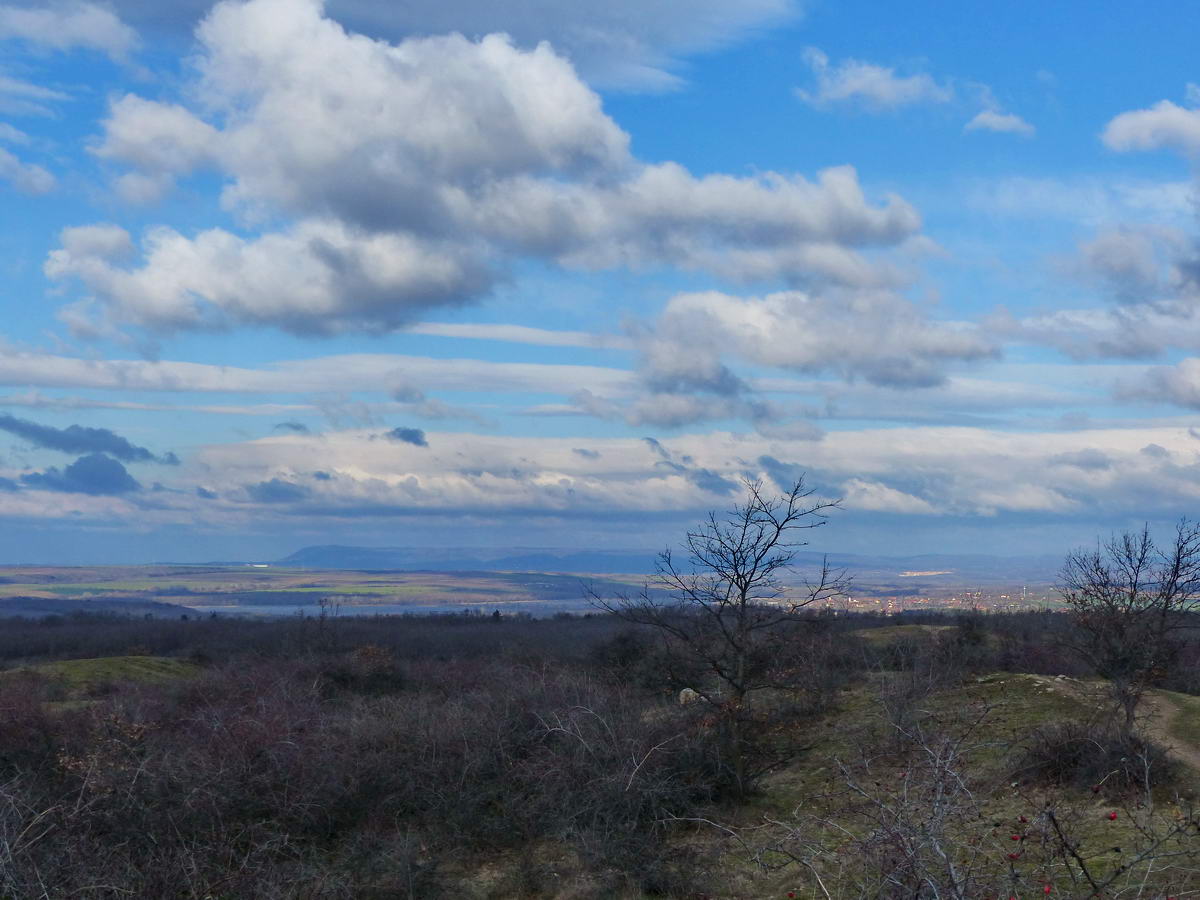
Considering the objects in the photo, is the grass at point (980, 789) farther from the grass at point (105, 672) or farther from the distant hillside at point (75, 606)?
the distant hillside at point (75, 606)

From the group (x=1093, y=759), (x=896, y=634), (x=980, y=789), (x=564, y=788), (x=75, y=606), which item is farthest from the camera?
(x=75, y=606)

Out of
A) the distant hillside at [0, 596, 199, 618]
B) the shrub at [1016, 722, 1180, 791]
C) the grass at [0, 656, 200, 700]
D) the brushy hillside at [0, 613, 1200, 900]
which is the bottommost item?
the distant hillside at [0, 596, 199, 618]

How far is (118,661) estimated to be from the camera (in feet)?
145

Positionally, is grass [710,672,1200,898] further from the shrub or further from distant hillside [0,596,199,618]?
distant hillside [0,596,199,618]

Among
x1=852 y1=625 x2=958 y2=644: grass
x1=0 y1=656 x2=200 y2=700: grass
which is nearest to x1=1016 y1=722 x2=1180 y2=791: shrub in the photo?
x1=852 y1=625 x2=958 y2=644: grass

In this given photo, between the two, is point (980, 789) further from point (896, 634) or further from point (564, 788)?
point (896, 634)

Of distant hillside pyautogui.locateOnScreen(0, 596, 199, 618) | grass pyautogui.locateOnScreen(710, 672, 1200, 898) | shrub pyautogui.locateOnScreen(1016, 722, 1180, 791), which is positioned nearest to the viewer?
grass pyautogui.locateOnScreen(710, 672, 1200, 898)

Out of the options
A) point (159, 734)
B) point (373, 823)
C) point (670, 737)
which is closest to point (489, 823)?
point (373, 823)

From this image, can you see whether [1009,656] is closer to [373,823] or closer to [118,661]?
[373,823]

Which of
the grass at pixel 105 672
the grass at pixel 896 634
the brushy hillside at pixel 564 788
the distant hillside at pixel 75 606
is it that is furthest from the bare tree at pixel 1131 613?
the distant hillside at pixel 75 606

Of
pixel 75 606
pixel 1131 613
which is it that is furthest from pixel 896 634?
pixel 75 606

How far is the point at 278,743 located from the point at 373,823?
2.11m

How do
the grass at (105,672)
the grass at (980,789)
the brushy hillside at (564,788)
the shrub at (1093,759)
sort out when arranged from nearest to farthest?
the grass at (980,789) → the brushy hillside at (564,788) → the shrub at (1093,759) → the grass at (105,672)

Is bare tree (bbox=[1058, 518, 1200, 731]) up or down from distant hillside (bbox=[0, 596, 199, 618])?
up
